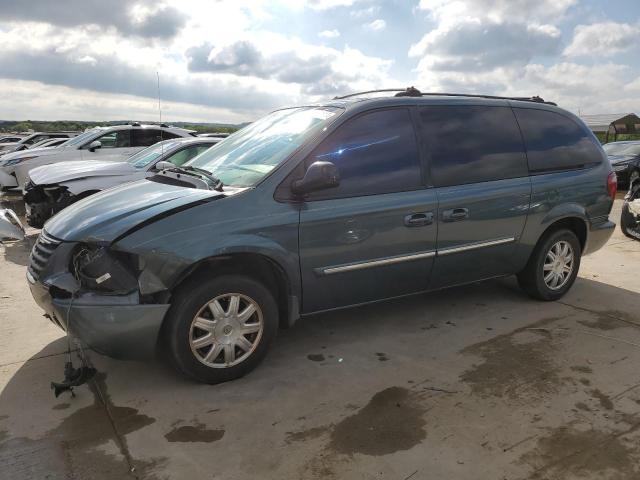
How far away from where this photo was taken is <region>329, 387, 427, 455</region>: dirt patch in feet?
9.08

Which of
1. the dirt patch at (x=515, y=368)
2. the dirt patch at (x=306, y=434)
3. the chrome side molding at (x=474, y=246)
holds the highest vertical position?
the chrome side molding at (x=474, y=246)

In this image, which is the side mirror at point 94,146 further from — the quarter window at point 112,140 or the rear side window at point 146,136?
the rear side window at point 146,136

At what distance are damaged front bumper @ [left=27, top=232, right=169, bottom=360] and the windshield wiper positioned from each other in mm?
889

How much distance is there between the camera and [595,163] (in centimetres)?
505

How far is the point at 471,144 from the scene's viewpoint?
14.1 feet

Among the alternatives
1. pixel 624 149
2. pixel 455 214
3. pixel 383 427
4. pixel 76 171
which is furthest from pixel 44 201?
pixel 624 149

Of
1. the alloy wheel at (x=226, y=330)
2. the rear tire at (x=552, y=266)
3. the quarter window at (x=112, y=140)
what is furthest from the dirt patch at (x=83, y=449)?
the quarter window at (x=112, y=140)

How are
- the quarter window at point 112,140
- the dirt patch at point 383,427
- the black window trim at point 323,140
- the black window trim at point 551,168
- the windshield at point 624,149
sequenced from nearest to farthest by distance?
1. the dirt patch at point 383,427
2. the black window trim at point 323,140
3. the black window trim at point 551,168
4. the quarter window at point 112,140
5. the windshield at point 624,149

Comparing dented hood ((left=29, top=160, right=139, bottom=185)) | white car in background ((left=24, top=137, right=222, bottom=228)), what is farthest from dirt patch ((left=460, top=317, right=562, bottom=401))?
dented hood ((left=29, top=160, right=139, bottom=185))

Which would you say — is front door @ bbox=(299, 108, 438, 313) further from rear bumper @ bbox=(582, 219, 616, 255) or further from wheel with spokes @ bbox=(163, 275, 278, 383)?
rear bumper @ bbox=(582, 219, 616, 255)

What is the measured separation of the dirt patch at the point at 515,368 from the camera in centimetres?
335

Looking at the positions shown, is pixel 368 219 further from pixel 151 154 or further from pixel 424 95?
pixel 151 154

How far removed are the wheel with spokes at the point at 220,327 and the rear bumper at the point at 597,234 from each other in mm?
3372

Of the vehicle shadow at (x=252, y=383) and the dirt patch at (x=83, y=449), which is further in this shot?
the vehicle shadow at (x=252, y=383)
